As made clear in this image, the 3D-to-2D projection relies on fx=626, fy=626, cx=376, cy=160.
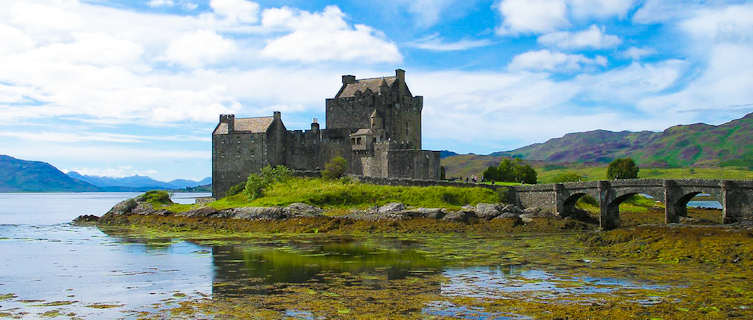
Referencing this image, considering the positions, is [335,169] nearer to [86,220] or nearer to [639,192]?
[86,220]

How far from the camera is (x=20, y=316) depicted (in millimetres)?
17266

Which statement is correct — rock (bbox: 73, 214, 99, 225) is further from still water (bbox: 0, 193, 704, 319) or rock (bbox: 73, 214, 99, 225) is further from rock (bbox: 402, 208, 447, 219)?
rock (bbox: 402, 208, 447, 219)

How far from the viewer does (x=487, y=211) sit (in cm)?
4541

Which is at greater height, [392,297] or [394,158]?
[394,158]

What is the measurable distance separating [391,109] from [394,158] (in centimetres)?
849

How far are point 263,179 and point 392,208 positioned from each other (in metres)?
14.9

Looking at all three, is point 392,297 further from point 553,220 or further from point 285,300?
point 553,220

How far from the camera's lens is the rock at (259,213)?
4762 cm

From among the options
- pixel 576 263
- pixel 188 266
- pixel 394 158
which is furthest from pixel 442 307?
pixel 394 158

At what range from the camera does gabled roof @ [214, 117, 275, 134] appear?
61719mm

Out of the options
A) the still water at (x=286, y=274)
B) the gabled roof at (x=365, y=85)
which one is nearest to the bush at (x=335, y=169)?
the gabled roof at (x=365, y=85)

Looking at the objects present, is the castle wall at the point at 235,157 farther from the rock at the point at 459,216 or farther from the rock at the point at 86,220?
the rock at the point at 459,216

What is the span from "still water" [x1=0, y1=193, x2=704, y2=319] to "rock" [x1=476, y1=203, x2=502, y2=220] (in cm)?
743

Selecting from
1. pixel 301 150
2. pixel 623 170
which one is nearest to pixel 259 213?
pixel 301 150
